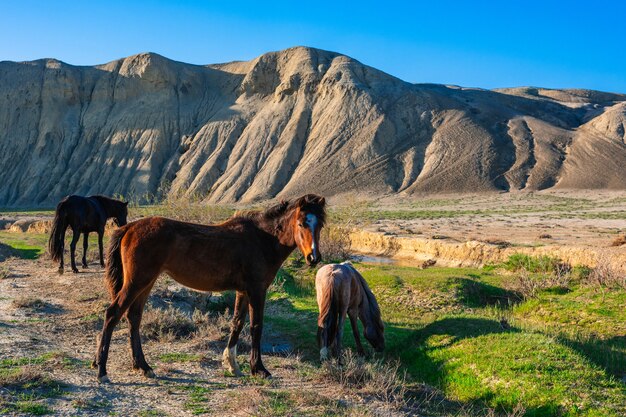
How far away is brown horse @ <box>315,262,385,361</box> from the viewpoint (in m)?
8.81

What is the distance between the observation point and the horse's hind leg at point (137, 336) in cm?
717

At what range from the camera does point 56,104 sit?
8019 cm

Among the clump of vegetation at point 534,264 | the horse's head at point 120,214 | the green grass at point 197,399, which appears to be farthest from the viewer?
the horse's head at point 120,214

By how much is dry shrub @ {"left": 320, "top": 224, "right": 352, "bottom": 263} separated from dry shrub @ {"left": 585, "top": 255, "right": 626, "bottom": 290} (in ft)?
31.4

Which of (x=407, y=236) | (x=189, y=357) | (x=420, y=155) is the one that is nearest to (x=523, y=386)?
(x=189, y=357)

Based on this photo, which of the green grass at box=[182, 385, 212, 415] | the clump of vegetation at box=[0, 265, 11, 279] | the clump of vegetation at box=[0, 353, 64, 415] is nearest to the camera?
the clump of vegetation at box=[0, 353, 64, 415]

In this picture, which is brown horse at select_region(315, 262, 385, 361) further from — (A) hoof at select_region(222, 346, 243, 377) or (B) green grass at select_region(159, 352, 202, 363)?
(B) green grass at select_region(159, 352, 202, 363)

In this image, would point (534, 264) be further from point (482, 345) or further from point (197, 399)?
point (197, 399)

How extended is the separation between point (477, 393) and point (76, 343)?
20.3 feet

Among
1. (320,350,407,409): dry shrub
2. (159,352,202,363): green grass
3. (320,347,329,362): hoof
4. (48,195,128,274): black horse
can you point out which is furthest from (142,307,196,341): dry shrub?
(48,195,128,274): black horse

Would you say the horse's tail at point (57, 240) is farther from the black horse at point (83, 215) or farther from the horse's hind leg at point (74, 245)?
the horse's hind leg at point (74, 245)

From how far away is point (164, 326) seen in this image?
31.3 ft

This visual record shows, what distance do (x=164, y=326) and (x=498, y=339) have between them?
221 inches

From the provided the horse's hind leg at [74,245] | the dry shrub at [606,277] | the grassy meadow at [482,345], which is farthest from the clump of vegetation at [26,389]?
the dry shrub at [606,277]
